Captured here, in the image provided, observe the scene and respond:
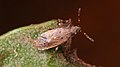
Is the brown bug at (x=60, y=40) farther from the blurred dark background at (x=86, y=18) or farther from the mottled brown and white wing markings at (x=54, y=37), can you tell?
the blurred dark background at (x=86, y=18)

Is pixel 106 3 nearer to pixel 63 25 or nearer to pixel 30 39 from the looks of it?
pixel 63 25

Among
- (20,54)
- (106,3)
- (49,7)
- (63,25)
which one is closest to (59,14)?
(49,7)

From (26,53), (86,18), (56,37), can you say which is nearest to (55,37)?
(56,37)

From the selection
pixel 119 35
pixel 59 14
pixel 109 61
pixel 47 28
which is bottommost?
pixel 109 61

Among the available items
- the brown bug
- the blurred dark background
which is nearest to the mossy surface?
the brown bug

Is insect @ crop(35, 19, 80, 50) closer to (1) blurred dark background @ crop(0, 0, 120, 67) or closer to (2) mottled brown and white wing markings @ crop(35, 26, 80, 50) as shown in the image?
(2) mottled brown and white wing markings @ crop(35, 26, 80, 50)

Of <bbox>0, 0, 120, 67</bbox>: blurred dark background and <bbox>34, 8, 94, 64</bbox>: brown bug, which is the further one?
<bbox>0, 0, 120, 67</bbox>: blurred dark background

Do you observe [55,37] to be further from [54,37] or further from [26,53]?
[26,53]
